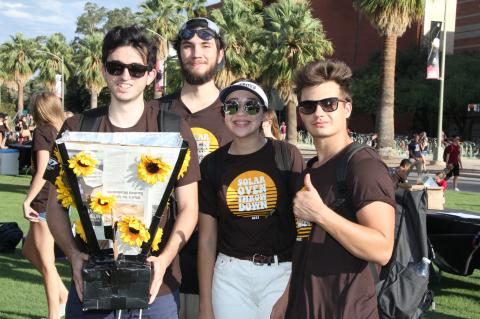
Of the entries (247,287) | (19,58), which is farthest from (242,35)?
(19,58)

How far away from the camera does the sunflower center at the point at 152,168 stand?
2.48 meters

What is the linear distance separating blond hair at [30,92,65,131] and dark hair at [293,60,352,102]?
340 cm

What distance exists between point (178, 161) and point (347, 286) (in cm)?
85

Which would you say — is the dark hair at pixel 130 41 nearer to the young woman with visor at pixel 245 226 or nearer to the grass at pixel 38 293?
the young woman with visor at pixel 245 226

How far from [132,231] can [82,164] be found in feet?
1.10

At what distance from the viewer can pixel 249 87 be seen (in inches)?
126

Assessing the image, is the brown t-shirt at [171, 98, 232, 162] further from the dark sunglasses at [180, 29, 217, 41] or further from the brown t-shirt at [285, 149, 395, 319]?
the brown t-shirt at [285, 149, 395, 319]

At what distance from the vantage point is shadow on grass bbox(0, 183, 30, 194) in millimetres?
16125

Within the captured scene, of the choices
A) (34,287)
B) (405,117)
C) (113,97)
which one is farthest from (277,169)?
(405,117)

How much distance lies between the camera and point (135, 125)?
2.78 meters

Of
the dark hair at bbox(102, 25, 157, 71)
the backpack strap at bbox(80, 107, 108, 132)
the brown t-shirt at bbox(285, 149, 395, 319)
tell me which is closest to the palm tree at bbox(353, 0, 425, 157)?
the dark hair at bbox(102, 25, 157, 71)

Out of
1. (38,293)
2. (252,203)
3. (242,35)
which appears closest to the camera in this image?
(252,203)

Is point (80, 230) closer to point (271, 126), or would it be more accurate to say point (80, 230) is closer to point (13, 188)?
point (271, 126)

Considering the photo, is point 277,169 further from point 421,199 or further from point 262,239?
point 421,199
